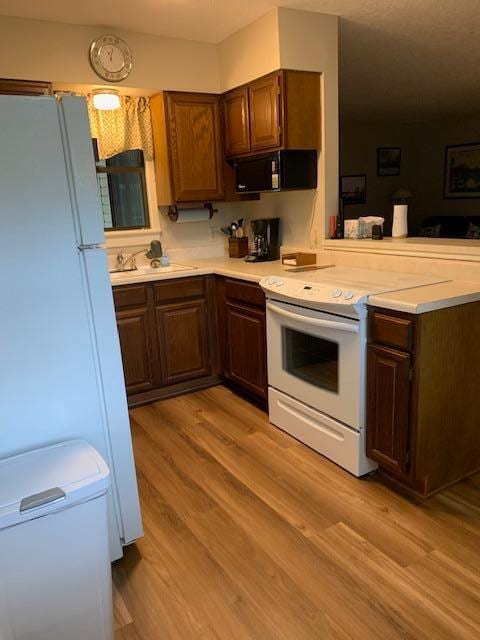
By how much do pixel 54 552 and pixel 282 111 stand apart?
262 centimetres

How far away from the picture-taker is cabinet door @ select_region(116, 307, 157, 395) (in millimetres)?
3107

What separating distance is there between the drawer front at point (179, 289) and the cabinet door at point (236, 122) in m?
0.98

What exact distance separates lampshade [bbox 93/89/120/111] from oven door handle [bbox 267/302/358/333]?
1810mm

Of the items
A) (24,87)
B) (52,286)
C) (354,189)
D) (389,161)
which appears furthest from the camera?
(389,161)

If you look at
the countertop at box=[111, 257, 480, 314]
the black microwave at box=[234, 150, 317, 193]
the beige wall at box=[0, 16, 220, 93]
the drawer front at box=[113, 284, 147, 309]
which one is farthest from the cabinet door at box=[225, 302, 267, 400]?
the beige wall at box=[0, 16, 220, 93]

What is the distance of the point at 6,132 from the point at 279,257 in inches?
95.3

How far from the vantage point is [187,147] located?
3432 mm

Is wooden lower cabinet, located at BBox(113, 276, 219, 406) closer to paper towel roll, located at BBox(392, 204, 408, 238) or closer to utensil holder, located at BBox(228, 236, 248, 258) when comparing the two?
utensil holder, located at BBox(228, 236, 248, 258)

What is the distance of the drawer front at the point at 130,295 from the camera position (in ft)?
9.98

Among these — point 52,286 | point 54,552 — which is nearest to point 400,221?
point 52,286

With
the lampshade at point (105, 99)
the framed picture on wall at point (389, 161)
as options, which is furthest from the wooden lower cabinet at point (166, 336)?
the framed picture on wall at point (389, 161)

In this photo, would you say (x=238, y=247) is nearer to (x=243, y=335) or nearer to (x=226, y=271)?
(x=226, y=271)

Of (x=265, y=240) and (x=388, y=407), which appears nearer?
(x=388, y=407)

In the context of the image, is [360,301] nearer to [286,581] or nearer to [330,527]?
[330,527]
